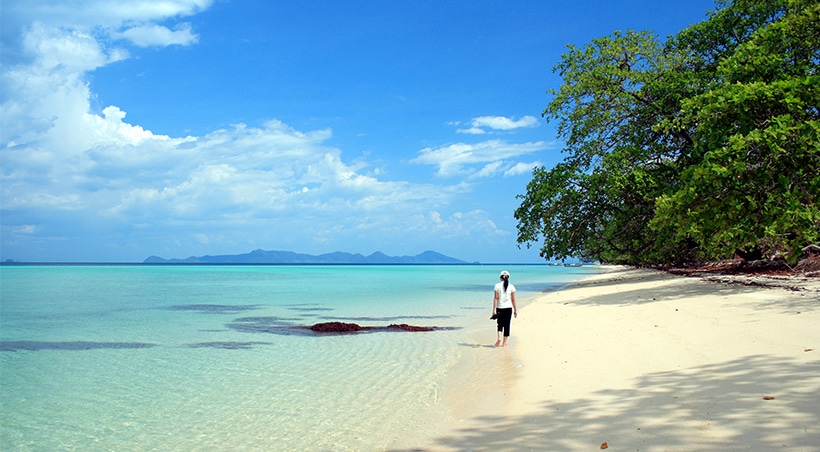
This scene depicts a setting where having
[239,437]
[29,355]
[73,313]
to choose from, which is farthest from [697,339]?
[73,313]

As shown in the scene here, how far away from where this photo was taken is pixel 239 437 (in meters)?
6.71

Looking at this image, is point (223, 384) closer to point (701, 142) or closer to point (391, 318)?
point (391, 318)

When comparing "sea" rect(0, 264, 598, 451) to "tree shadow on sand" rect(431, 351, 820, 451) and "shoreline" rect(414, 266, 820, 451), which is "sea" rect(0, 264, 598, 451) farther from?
"tree shadow on sand" rect(431, 351, 820, 451)

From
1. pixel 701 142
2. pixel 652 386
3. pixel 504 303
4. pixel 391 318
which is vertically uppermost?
pixel 701 142

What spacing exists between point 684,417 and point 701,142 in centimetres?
1608

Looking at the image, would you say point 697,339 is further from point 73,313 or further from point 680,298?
point 73,313

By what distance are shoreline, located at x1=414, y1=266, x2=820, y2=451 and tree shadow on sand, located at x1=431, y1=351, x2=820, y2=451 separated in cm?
1

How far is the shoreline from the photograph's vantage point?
504cm

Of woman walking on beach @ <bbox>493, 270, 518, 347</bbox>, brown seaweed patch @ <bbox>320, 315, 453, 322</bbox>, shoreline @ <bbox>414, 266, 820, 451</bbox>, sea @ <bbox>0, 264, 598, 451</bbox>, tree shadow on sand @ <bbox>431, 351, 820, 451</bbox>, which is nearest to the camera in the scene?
tree shadow on sand @ <bbox>431, 351, 820, 451</bbox>

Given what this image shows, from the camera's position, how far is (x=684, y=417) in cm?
541

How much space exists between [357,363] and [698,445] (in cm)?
776

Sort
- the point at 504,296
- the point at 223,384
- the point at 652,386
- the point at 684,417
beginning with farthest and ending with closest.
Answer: the point at 504,296 → the point at 223,384 → the point at 652,386 → the point at 684,417

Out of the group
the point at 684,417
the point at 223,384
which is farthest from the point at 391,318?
the point at 684,417

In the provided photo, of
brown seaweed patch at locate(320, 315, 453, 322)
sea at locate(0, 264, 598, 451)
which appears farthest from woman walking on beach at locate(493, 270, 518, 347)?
brown seaweed patch at locate(320, 315, 453, 322)
